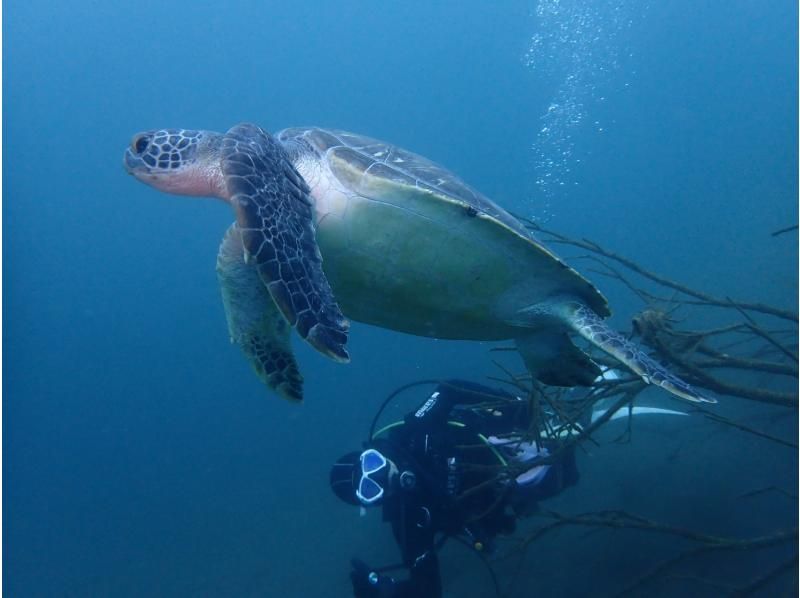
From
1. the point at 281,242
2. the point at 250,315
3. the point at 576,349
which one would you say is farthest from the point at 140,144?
the point at 576,349

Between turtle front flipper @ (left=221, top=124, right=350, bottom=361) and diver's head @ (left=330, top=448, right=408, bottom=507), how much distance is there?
213 cm

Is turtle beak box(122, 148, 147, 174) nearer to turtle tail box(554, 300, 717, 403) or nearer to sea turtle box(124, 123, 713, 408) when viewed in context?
sea turtle box(124, 123, 713, 408)

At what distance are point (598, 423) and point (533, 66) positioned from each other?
55.0 meters

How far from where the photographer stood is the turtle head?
7.29 feet

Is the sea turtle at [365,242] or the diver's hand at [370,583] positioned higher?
the sea turtle at [365,242]

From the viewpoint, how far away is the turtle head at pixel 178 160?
87.4 inches

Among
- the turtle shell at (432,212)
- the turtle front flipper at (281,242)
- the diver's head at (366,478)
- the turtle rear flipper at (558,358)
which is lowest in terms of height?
the diver's head at (366,478)

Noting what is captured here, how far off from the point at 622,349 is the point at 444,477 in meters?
1.88

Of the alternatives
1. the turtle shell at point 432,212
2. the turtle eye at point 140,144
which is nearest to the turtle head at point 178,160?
the turtle eye at point 140,144

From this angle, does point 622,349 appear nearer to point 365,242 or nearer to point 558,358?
point 558,358

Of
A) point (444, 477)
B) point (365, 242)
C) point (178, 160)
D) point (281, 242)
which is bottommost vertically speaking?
point (444, 477)

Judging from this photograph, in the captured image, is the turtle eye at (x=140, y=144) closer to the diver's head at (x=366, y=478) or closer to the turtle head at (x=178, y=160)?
the turtle head at (x=178, y=160)

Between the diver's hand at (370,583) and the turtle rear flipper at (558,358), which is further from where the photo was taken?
the diver's hand at (370,583)

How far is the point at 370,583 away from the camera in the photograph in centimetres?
350
